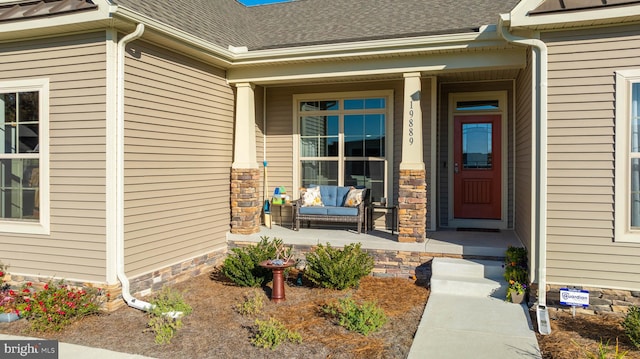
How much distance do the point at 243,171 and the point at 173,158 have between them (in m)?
1.42

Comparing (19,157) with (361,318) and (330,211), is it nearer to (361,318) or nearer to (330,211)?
(330,211)

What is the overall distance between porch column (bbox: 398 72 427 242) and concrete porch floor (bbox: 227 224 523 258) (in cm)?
24

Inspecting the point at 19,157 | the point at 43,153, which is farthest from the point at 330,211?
the point at 19,157

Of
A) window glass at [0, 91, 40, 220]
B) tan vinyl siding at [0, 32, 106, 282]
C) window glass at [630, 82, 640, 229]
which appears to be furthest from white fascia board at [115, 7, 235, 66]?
A: window glass at [630, 82, 640, 229]

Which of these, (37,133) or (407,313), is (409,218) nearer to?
(407,313)

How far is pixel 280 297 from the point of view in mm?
5211

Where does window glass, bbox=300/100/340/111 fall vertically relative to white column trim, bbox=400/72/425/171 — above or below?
above

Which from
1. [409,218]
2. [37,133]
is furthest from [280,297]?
[37,133]

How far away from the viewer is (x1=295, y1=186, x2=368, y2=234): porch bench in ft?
23.1

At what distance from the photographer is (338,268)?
5461 mm

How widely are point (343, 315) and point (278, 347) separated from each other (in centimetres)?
81

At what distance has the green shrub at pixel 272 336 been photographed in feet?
12.8

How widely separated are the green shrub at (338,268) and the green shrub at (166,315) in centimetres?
160

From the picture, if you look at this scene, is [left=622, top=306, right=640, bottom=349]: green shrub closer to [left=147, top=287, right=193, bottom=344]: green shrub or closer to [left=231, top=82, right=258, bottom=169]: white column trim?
[left=147, top=287, right=193, bottom=344]: green shrub
